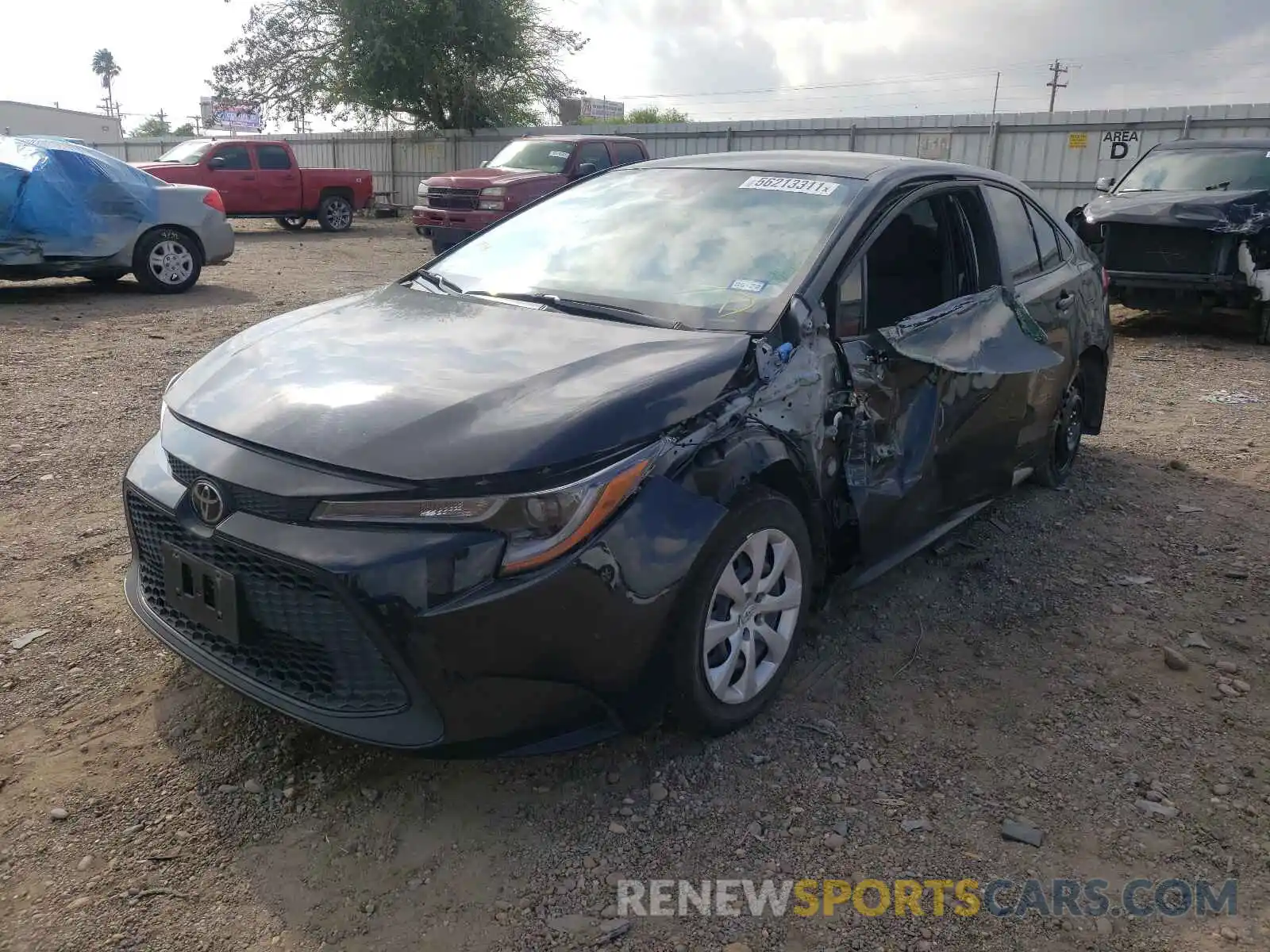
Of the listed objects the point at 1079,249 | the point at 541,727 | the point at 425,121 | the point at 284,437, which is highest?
the point at 425,121

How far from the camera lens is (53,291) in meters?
10.9

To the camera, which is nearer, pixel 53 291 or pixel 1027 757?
pixel 1027 757

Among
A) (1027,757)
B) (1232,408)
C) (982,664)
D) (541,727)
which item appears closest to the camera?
(541,727)

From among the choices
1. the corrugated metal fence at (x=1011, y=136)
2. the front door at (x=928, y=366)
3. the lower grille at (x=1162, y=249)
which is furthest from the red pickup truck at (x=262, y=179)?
the front door at (x=928, y=366)

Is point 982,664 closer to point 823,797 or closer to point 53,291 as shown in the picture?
point 823,797

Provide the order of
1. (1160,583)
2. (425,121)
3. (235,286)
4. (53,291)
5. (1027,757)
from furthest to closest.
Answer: (425,121) < (235,286) < (53,291) < (1160,583) < (1027,757)

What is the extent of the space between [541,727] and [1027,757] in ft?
4.78

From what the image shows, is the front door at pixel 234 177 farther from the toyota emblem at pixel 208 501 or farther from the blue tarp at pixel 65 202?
the toyota emblem at pixel 208 501

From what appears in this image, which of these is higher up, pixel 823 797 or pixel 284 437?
pixel 284 437

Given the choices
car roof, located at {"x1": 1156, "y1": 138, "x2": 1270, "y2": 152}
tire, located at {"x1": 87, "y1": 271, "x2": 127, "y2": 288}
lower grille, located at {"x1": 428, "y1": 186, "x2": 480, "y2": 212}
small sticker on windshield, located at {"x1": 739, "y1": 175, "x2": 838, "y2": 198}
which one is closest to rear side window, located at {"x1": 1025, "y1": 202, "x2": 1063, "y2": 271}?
small sticker on windshield, located at {"x1": 739, "y1": 175, "x2": 838, "y2": 198}

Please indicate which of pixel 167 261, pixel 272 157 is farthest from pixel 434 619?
pixel 272 157

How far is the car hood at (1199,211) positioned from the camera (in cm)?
881

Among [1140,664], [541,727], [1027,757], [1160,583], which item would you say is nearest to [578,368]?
[541,727]

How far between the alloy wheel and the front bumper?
0.76ft
